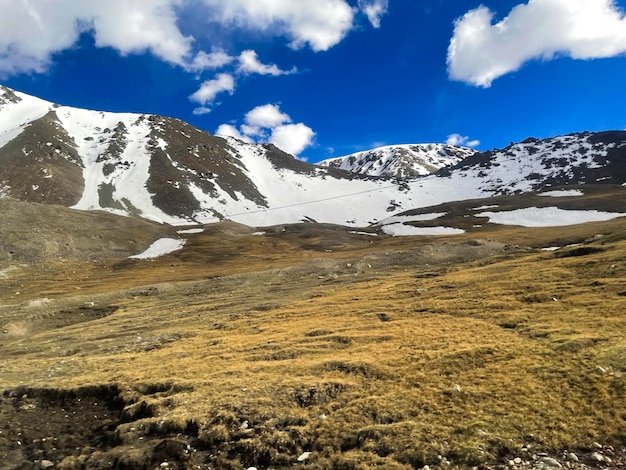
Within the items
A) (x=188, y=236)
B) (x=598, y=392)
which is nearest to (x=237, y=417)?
(x=598, y=392)

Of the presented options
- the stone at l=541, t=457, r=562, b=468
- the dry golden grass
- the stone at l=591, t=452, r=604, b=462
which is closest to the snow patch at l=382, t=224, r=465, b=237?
the dry golden grass

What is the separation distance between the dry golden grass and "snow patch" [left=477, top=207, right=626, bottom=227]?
83.1 meters

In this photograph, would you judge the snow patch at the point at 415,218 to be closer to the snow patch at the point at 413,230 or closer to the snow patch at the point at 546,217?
the snow patch at the point at 413,230

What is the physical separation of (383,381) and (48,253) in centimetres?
9225

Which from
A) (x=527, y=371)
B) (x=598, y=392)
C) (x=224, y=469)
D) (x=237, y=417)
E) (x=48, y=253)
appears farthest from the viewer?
(x=48, y=253)

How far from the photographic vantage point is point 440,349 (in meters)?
22.5

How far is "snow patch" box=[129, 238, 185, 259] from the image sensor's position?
107269 millimetres

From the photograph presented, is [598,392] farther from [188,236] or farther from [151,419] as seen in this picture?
[188,236]

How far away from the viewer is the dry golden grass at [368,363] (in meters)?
14.2

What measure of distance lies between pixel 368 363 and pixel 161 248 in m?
105

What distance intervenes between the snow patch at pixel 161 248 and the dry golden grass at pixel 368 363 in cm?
5611

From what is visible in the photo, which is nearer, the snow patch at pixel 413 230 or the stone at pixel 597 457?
the stone at pixel 597 457

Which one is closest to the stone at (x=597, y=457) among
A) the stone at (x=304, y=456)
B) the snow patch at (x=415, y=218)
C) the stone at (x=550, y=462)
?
the stone at (x=550, y=462)

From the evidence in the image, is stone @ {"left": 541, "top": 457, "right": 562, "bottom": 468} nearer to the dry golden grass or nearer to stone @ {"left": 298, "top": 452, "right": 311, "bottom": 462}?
the dry golden grass
